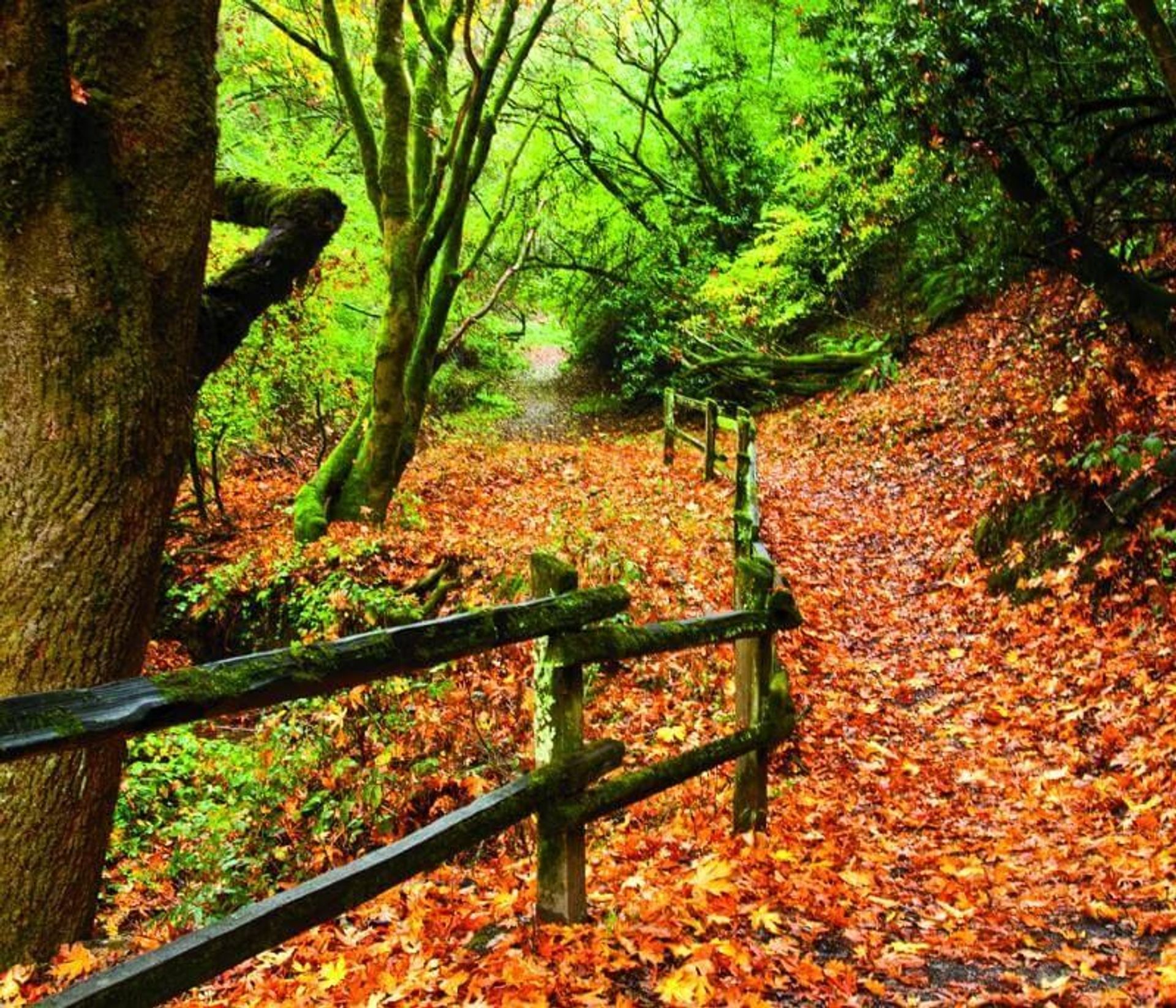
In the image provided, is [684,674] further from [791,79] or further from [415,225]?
[791,79]

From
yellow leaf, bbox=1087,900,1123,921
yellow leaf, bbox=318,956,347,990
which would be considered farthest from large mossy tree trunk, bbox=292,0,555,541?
yellow leaf, bbox=1087,900,1123,921

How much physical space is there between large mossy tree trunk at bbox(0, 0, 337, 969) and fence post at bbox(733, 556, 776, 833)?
3102mm

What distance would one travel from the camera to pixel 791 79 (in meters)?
22.5

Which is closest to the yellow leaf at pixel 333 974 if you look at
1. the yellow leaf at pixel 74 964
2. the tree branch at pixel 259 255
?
the yellow leaf at pixel 74 964

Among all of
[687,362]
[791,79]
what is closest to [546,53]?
[791,79]

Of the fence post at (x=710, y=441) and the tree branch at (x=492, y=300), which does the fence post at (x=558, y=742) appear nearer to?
the fence post at (x=710, y=441)

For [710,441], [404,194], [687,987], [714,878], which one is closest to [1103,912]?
[714,878]

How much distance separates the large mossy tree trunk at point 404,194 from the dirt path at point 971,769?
5.98 m

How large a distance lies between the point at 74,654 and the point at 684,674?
4.97 m

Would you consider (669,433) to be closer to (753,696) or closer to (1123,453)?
(1123,453)

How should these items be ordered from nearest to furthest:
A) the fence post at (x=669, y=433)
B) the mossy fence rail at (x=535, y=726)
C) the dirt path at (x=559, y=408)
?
1. the mossy fence rail at (x=535, y=726)
2. the fence post at (x=669, y=433)
3. the dirt path at (x=559, y=408)

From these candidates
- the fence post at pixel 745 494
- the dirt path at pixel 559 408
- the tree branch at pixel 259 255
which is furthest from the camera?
the dirt path at pixel 559 408

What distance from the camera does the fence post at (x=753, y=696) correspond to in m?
5.05

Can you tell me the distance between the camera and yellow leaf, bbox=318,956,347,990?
11.2 feet
